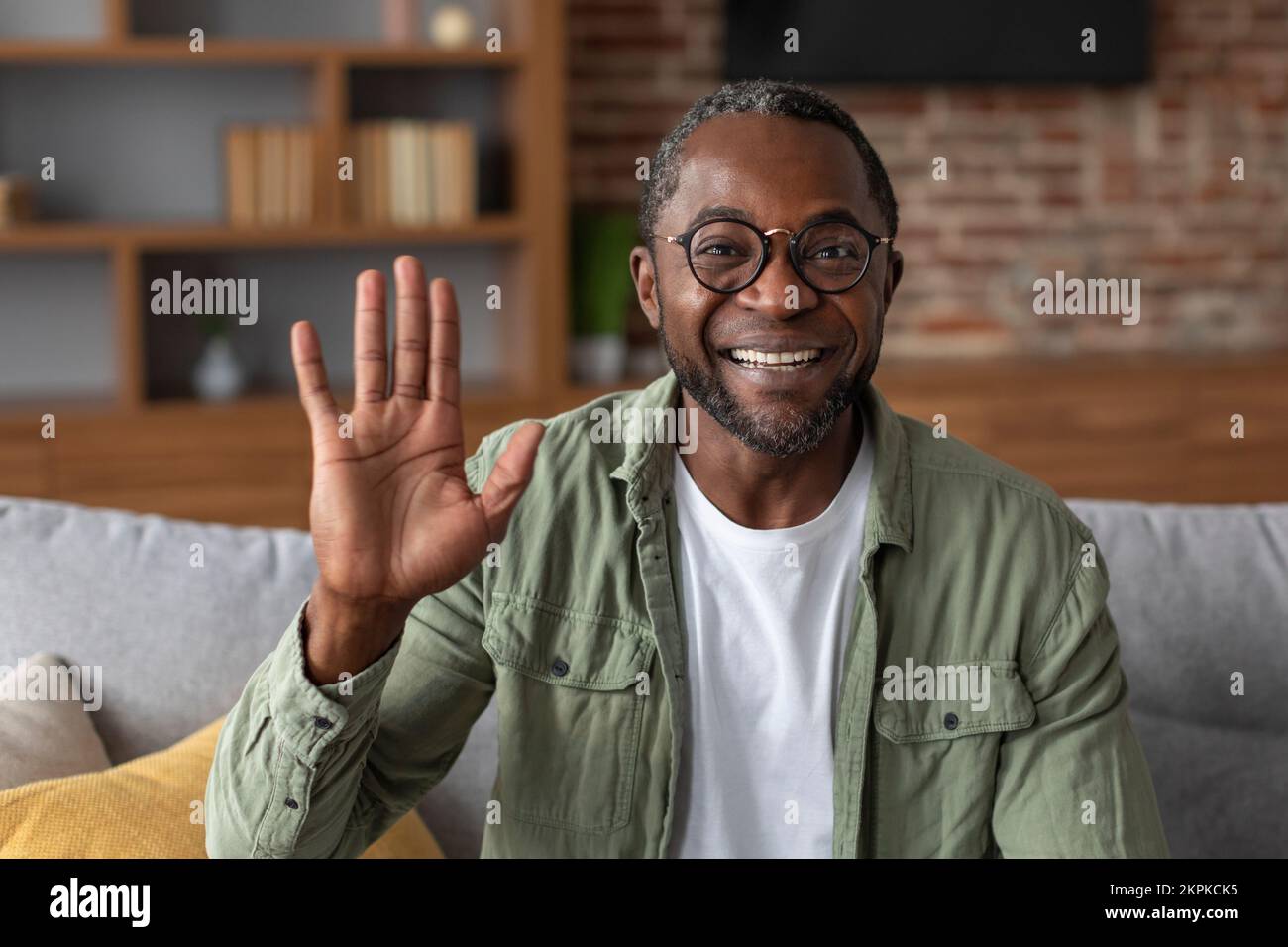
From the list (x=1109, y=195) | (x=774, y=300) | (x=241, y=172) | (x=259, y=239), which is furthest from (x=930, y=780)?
(x=1109, y=195)

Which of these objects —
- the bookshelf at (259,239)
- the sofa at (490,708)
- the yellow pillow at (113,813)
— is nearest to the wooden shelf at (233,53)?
the bookshelf at (259,239)

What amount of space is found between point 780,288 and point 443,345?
294 mm

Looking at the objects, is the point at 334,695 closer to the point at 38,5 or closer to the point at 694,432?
the point at 694,432

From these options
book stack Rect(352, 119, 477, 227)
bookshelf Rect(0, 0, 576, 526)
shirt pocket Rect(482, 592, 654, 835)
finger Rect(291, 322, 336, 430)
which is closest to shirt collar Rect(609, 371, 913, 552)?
shirt pocket Rect(482, 592, 654, 835)

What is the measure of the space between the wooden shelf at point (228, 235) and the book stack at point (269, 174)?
0.05 meters

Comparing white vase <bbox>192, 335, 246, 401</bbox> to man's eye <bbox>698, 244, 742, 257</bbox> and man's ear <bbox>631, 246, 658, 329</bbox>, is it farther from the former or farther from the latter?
man's eye <bbox>698, 244, 742, 257</bbox>

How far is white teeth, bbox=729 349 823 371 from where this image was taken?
1.22 m

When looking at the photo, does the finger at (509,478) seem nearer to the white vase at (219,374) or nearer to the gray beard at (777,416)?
the gray beard at (777,416)

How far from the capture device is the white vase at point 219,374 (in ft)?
11.1

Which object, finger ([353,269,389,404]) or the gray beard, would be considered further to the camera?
the gray beard

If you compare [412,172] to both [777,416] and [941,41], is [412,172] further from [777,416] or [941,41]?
[777,416]

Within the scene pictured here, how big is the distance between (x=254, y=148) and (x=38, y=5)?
606mm

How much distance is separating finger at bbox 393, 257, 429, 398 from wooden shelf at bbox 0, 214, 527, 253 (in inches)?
92.4

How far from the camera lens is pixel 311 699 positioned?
107 cm
